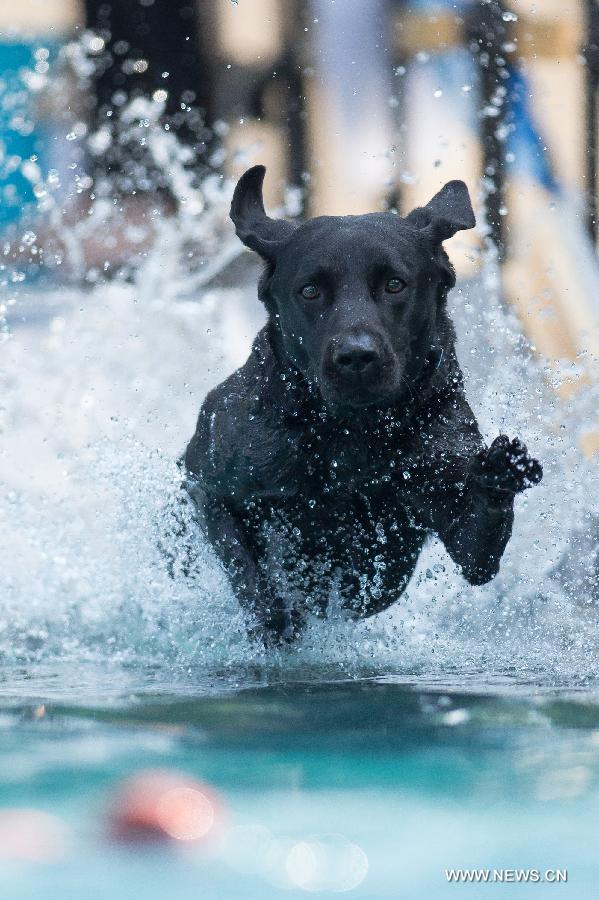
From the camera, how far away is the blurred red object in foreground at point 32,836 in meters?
1.84

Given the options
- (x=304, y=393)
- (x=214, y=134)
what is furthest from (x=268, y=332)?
(x=214, y=134)

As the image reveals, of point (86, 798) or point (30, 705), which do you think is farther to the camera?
point (30, 705)

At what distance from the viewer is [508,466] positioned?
3.26 m

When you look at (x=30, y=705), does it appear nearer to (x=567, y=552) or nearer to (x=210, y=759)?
(x=210, y=759)

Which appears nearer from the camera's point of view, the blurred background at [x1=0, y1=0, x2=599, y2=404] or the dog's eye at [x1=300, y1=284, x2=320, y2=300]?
the dog's eye at [x1=300, y1=284, x2=320, y2=300]

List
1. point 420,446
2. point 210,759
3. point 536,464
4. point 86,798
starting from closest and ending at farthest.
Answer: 1. point 86,798
2. point 210,759
3. point 536,464
4. point 420,446

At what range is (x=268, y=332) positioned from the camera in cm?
391

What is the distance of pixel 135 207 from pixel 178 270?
1.79ft

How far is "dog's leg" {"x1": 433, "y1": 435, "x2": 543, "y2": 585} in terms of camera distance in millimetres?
3256

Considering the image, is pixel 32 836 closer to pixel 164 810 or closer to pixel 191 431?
pixel 164 810

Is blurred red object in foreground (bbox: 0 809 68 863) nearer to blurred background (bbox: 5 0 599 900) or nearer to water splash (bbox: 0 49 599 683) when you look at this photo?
blurred background (bbox: 5 0 599 900)

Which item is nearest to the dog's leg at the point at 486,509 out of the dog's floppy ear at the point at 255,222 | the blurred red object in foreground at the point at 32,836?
the dog's floppy ear at the point at 255,222

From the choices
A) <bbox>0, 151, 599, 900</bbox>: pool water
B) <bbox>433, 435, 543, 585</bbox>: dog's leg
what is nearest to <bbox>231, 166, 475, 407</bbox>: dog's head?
<bbox>433, 435, 543, 585</bbox>: dog's leg

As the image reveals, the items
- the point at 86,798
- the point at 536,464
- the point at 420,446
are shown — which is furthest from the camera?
the point at 420,446
